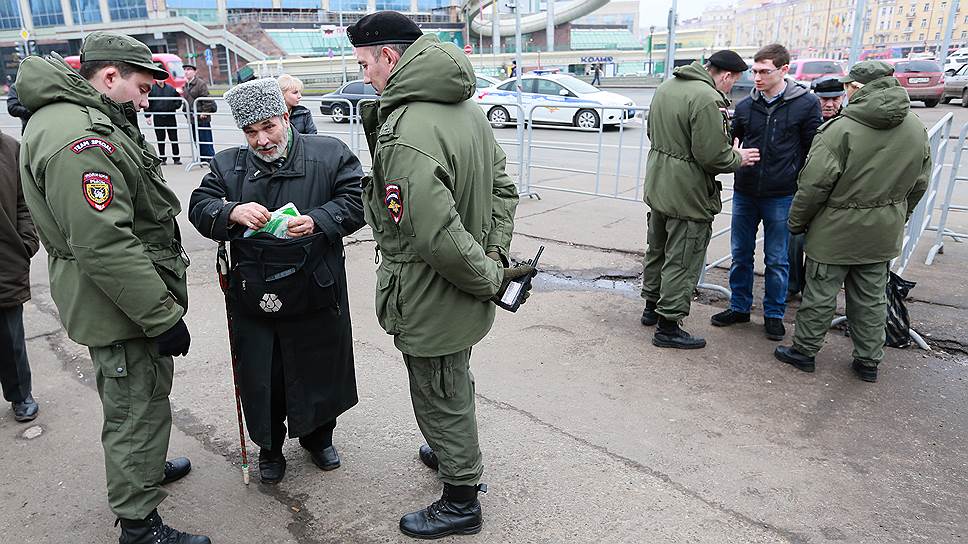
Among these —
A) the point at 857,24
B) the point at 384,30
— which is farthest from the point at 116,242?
the point at 857,24

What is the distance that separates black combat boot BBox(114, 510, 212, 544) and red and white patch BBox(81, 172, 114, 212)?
1.31 meters

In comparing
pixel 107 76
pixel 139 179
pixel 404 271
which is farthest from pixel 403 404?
pixel 107 76

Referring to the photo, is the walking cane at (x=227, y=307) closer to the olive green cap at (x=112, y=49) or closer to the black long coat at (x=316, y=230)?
the black long coat at (x=316, y=230)

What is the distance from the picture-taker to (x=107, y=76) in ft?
8.82

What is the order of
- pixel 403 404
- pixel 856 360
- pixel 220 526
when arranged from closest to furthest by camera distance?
pixel 220 526 < pixel 403 404 < pixel 856 360

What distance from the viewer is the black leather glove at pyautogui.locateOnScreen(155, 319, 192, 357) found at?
2.63 m

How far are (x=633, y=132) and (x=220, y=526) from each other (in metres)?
16.7

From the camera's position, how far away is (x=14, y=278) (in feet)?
12.3

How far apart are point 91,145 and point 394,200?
110 cm

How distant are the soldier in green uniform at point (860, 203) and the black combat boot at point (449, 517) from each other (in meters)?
2.73

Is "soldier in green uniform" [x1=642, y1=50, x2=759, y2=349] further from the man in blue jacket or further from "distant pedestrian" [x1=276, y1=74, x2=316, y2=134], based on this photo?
"distant pedestrian" [x1=276, y1=74, x2=316, y2=134]

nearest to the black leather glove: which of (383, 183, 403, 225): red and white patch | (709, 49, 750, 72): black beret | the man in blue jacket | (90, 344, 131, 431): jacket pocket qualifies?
(90, 344, 131, 431): jacket pocket

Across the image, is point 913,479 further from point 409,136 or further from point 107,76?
point 107,76

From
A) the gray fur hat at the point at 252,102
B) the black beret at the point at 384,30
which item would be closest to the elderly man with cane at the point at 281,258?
the gray fur hat at the point at 252,102
